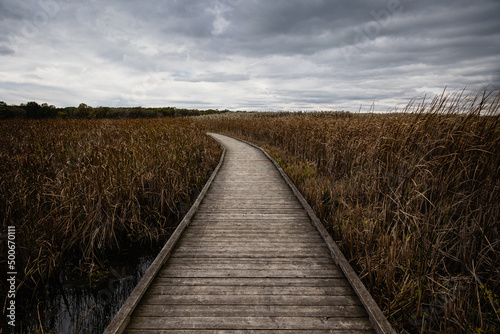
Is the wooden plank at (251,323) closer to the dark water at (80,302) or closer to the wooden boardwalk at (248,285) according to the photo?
the wooden boardwalk at (248,285)

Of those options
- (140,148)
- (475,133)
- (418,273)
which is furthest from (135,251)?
(475,133)

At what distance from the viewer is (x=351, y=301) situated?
229 cm

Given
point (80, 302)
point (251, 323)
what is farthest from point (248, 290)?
point (80, 302)

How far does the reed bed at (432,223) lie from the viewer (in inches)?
88.4

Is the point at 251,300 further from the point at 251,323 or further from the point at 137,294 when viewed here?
the point at 137,294

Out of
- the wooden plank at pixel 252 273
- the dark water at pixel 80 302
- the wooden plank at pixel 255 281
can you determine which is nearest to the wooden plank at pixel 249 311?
the wooden plank at pixel 255 281

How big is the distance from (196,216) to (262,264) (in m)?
1.84

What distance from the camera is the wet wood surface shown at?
6.72 feet

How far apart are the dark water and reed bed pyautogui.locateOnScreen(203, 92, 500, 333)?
3012 mm

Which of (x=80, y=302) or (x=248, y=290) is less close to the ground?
→ (x=248, y=290)

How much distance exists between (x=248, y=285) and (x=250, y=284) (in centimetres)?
3

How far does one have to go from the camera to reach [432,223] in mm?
3039

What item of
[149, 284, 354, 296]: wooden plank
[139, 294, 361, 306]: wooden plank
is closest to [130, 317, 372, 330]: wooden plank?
[139, 294, 361, 306]: wooden plank

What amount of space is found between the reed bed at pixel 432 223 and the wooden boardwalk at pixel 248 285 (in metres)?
0.41
